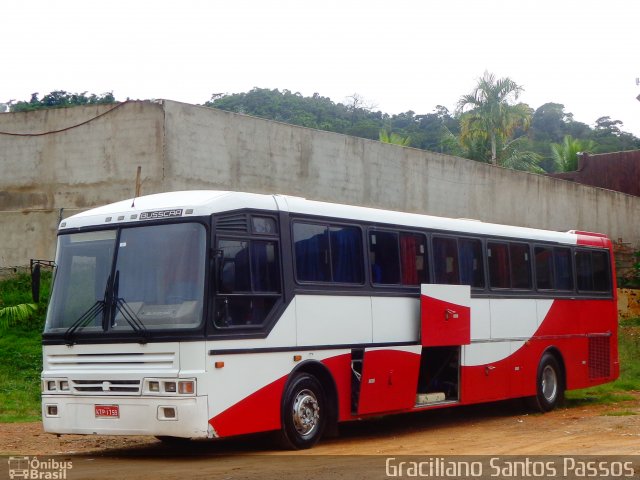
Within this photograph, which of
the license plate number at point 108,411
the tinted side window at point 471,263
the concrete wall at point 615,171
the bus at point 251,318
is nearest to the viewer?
the bus at point 251,318

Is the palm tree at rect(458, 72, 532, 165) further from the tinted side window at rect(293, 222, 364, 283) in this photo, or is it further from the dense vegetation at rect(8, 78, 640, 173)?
the tinted side window at rect(293, 222, 364, 283)

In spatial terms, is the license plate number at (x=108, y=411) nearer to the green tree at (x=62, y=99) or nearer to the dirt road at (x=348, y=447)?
the dirt road at (x=348, y=447)

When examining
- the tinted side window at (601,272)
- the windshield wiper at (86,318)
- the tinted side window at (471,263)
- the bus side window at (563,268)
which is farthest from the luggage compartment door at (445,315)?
the tinted side window at (601,272)

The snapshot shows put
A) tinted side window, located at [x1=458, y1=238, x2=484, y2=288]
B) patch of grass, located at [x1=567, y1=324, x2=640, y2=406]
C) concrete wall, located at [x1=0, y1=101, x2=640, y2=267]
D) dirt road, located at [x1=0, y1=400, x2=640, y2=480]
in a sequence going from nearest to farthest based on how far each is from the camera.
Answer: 1. dirt road, located at [x1=0, y1=400, x2=640, y2=480]
2. tinted side window, located at [x1=458, y1=238, x2=484, y2=288]
3. concrete wall, located at [x1=0, y1=101, x2=640, y2=267]
4. patch of grass, located at [x1=567, y1=324, x2=640, y2=406]

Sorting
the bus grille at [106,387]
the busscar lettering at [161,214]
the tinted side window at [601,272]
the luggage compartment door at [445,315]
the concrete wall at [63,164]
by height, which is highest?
the concrete wall at [63,164]

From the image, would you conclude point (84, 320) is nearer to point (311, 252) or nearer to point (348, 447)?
point (311, 252)

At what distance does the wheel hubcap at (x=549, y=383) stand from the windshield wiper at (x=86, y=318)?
940cm

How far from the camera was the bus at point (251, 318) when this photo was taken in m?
11.0

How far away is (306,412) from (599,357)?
9367mm

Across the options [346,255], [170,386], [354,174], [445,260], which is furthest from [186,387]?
[354,174]

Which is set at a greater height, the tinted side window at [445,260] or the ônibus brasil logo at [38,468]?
the tinted side window at [445,260]

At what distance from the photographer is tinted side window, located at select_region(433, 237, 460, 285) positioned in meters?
15.2

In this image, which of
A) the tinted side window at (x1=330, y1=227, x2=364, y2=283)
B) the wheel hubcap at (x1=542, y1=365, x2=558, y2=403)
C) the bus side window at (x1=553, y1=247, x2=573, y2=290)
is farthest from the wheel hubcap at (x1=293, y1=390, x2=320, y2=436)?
the bus side window at (x1=553, y1=247, x2=573, y2=290)

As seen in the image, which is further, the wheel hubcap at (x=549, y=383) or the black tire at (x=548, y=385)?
the wheel hubcap at (x=549, y=383)
